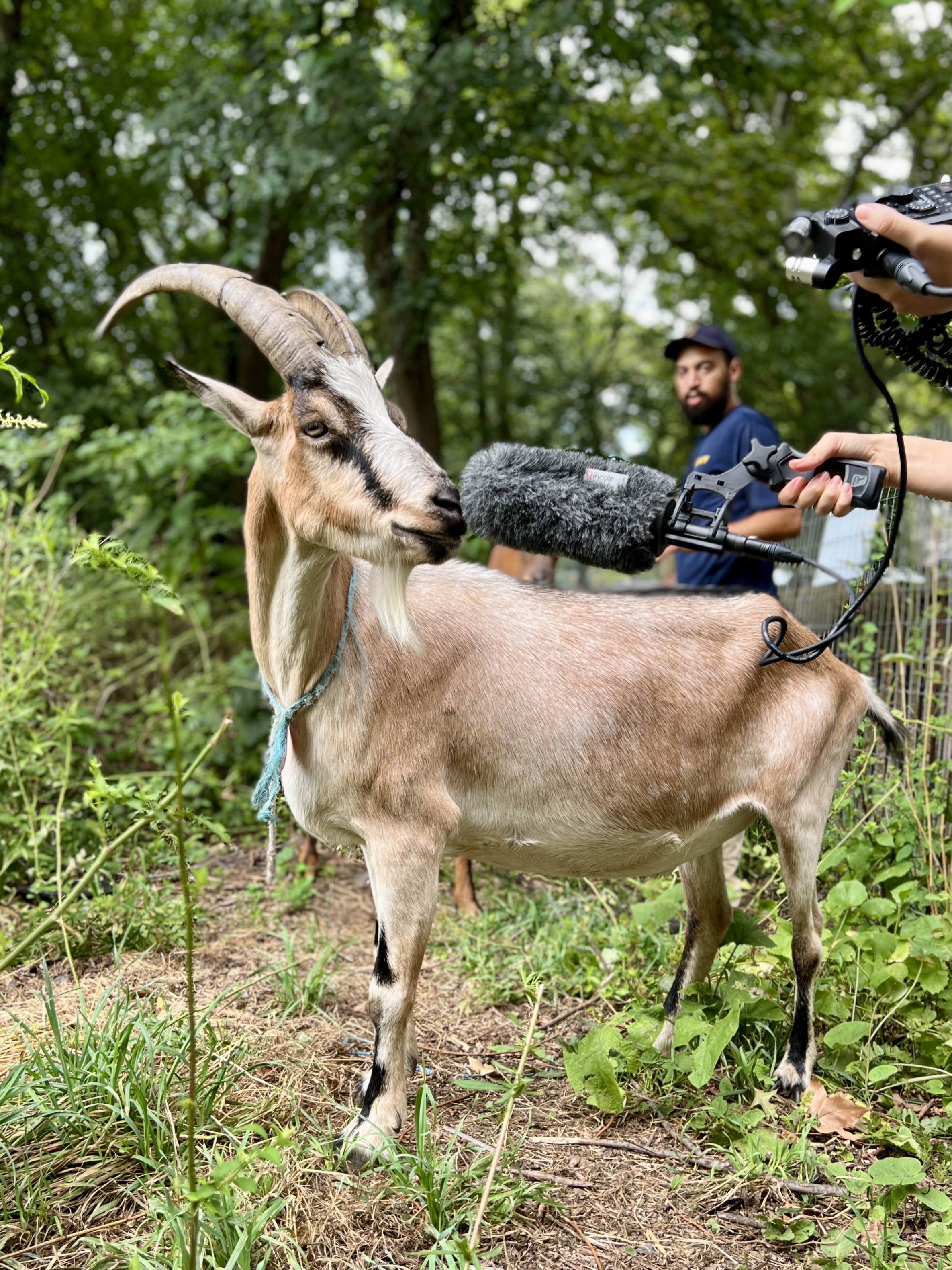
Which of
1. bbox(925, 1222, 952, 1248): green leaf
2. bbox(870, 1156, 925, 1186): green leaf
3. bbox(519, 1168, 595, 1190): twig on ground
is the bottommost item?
bbox(519, 1168, 595, 1190): twig on ground

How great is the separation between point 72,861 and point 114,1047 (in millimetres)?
1384

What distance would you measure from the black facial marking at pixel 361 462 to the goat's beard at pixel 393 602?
198 mm

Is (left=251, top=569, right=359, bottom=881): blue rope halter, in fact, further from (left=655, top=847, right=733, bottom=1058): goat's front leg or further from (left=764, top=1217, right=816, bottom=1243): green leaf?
(left=764, top=1217, right=816, bottom=1243): green leaf

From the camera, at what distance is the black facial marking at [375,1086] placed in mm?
2732

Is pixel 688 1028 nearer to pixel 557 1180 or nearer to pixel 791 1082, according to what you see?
pixel 791 1082

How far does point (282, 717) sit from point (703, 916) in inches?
66.9

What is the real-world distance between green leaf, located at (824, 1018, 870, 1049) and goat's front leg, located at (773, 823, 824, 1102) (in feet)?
0.33

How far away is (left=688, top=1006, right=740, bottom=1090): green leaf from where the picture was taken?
2.92 meters

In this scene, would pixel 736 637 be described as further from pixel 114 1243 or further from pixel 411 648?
pixel 114 1243

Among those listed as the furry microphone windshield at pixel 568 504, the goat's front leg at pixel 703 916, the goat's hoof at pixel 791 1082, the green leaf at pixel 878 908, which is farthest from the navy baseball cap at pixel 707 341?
→ the goat's hoof at pixel 791 1082

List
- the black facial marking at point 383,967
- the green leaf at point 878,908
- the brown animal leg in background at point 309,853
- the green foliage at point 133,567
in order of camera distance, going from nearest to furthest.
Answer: the green foliage at point 133,567 < the black facial marking at point 383,967 < the green leaf at point 878,908 < the brown animal leg in background at point 309,853

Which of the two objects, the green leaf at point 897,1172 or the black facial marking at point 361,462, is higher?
the black facial marking at point 361,462

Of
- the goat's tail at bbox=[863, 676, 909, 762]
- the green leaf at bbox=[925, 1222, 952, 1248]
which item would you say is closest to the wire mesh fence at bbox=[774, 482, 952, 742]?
the goat's tail at bbox=[863, 676, 909, 762]

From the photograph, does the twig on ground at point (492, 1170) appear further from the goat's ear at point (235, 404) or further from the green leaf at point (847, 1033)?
the goat's ear at point (235, 404)
